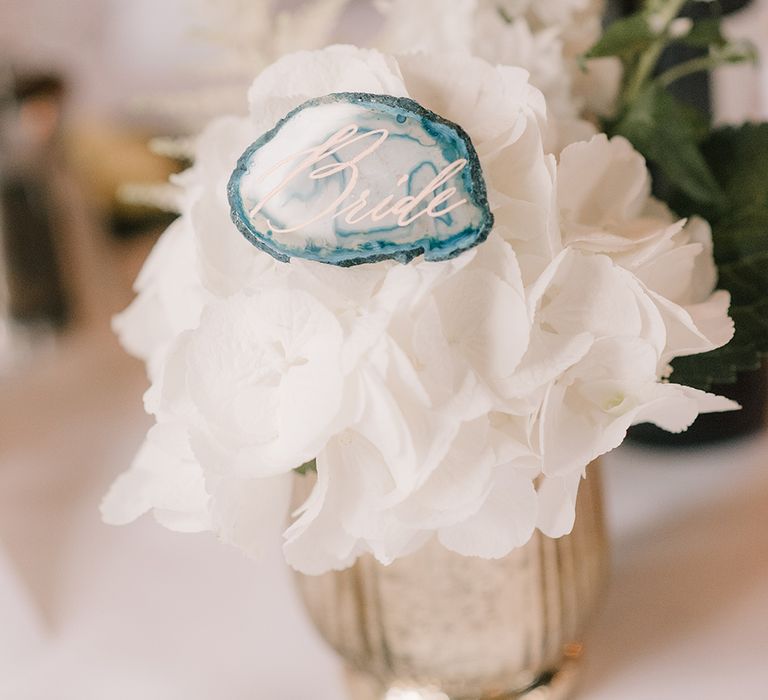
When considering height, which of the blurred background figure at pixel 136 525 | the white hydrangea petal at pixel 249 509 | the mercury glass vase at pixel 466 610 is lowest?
the blurred background figure at pixel 136 525

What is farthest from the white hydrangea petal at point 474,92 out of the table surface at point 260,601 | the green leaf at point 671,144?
the table surface at point 260,601

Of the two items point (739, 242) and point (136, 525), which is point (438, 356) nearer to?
point (739, 242)

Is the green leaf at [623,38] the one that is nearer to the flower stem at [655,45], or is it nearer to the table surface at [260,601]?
the flower stem at [655,45]

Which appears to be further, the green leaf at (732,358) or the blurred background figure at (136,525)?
the blurred background figure at (136,525)

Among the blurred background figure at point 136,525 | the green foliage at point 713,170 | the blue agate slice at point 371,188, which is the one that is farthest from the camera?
the blurred background figure at point 136,525

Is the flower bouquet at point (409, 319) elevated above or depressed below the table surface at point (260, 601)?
above

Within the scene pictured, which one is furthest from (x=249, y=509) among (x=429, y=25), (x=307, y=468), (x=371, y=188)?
(x=429, y=25)

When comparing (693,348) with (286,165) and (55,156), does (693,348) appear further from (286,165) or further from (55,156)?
(55,156)
